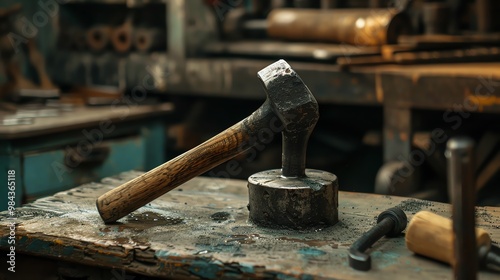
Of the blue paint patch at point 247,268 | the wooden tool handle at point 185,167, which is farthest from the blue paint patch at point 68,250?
the blue paint patch at point 247,268

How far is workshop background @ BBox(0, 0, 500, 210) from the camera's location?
3.07 metres

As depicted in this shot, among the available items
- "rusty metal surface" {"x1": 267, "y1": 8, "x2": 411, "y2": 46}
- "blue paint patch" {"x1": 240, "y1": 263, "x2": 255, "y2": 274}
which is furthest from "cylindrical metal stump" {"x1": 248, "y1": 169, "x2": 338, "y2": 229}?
"rusty metal surface" {"x1": 267, "y1": 8, "x2": 411, "y2": 46}

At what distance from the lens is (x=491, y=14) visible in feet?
12.7

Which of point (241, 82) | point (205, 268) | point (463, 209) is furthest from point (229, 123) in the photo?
point (463, 209)

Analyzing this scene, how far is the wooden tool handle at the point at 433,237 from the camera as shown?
1.30 metres

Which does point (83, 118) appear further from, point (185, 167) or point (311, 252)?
point (311, 252)

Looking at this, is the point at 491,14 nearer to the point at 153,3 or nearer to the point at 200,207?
the point at 153,3

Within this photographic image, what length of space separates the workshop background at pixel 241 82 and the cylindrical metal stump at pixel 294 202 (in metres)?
1.46

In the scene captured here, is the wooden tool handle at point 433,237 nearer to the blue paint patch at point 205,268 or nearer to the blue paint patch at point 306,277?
the blue paint patch at point 306,277

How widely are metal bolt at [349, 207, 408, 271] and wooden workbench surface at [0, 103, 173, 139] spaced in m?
1.79

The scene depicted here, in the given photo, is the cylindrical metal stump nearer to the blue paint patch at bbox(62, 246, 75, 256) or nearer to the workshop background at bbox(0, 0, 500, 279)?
the workshop background at bbox(0, 0, 500, 279)

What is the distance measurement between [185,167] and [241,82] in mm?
2236

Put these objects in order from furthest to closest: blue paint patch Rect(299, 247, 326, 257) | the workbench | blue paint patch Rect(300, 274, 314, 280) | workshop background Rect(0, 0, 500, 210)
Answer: workshop background Rect(0, 0, 500, 210)
the workbench
blue paint patch Rect(299, 247, 326, 257)
blue paint patch Rect(300, 274, 314, 280)

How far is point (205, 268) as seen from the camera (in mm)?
1374
